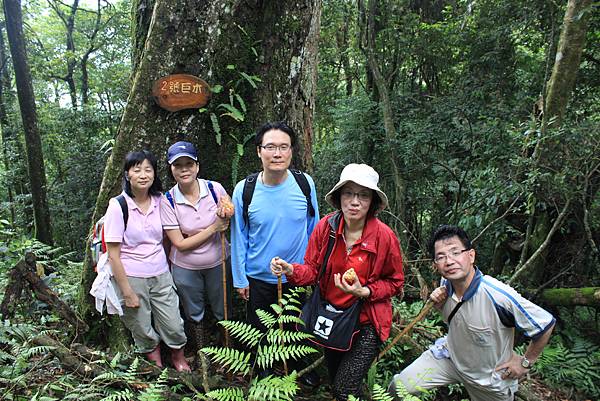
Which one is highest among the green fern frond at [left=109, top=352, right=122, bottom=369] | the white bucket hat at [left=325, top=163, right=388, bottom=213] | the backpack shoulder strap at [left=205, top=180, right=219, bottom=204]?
the white bucket hat at [left=325, top=163, right=388, bottom=213]

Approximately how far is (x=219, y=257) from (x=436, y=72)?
952 centimetres

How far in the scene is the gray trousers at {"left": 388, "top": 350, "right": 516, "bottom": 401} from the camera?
11.4 feet

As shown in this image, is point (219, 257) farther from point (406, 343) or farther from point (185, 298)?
point (406, 343)

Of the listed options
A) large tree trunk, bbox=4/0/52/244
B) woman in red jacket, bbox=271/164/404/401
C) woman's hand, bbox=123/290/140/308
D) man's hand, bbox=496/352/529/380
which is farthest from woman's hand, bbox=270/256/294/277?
large tree trunk, bbox=4/0/52/244

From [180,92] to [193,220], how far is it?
53.7 inches

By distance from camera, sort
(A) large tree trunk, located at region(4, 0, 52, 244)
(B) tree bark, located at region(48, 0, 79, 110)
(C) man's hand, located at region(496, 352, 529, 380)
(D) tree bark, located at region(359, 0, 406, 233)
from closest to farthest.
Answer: (C) man's hand, located at region(496, 352, 529, 380) < (D) tree bark, located at region(359, 0, 406, 233) < (A) large tree trunk, located at region(4, 0, 52, 244) < (B) tree bark, located at region(48, 0, 79, 110)

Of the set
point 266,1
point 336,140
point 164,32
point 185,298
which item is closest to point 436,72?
point 336,140

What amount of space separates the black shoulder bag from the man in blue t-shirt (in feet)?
1.37

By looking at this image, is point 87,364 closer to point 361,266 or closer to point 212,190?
point 212,190

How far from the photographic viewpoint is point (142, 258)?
3.50 meters

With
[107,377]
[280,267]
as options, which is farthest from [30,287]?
[280,267]

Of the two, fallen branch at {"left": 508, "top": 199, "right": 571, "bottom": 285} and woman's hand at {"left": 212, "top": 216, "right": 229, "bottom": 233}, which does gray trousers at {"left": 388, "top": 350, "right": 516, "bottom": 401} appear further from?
fallen branch at {"left": 508, "top": 199, "right": 571, "bottom": 285}

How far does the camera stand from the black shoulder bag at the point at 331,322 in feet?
9.71

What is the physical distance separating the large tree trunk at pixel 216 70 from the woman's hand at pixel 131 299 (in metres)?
1.01
